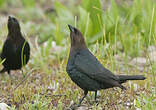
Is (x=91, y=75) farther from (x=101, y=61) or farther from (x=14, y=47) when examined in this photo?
(x=14, y=47)

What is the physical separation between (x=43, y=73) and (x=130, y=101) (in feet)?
6.11

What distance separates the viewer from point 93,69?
3.59 metres

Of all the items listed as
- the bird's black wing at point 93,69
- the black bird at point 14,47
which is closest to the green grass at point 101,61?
the black bird at point 14,47

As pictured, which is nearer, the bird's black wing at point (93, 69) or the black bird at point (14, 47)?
the bird's black wing at point (93, 69)

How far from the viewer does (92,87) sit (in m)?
3.61

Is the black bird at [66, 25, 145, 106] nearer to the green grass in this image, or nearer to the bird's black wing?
the bird's black wing

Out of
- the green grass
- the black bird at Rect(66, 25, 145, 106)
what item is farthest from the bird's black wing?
the green grass

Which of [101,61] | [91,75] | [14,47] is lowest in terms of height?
[91,75]

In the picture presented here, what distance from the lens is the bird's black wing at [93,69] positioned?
11.7 feet

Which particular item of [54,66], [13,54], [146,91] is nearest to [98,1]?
[54,66]

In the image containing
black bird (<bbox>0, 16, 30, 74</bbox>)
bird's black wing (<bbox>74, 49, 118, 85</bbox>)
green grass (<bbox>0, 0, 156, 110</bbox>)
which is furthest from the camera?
black bird (<bbox>0, 16, 30, 74</bbox>)

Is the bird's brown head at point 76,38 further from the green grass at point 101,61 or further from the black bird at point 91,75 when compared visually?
the green grass at point 101,61

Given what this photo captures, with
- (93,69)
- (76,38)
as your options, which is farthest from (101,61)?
(93,69)

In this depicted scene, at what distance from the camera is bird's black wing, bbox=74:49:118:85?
3.55m
